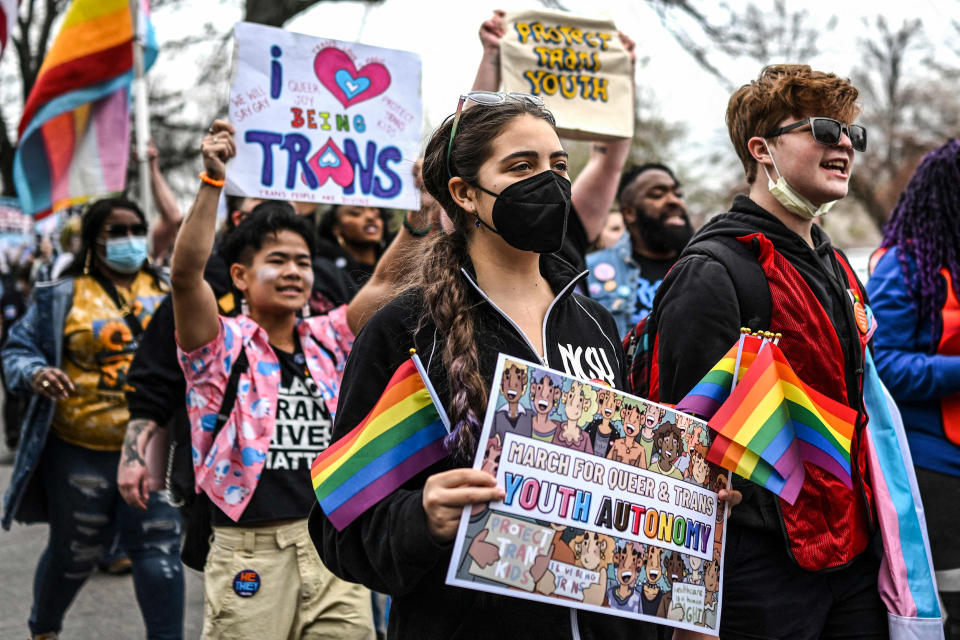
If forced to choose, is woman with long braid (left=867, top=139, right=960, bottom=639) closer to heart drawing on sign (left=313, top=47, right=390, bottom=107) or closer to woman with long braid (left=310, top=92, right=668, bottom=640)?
woman with long braid (left=310, top=92, right=668, bottom=640)

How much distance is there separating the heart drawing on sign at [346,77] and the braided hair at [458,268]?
7.80ft

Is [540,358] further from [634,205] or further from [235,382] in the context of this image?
[634,205]

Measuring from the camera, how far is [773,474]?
2.27 m

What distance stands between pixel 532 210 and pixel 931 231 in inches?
84.0

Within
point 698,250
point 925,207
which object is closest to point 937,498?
point 925,207

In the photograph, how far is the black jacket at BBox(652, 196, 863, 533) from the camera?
2.47m

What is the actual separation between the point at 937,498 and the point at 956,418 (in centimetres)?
28

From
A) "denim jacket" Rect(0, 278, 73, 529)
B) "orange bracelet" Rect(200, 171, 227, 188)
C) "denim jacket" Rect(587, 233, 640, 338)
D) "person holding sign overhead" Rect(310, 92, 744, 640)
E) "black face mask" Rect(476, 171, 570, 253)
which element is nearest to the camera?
"person holding sign overhead" Rect(310, 92, 744, 640)

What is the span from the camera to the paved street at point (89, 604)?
5.17m

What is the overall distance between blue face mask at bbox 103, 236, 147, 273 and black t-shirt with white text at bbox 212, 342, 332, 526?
5.28ft

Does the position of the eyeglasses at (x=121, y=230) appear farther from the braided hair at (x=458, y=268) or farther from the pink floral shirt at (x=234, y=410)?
the braided hair at (x=458, y=268)

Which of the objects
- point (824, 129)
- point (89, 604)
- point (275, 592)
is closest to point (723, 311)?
point (824, 129)

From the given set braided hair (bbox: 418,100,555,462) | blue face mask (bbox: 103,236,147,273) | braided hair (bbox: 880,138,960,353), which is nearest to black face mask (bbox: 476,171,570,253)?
braided hair (bbox: 418,100,555,462)

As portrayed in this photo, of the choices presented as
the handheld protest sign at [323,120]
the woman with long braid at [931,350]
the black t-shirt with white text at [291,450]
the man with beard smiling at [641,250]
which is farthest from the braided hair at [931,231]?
the black t-shirt with white text at [291,450]
